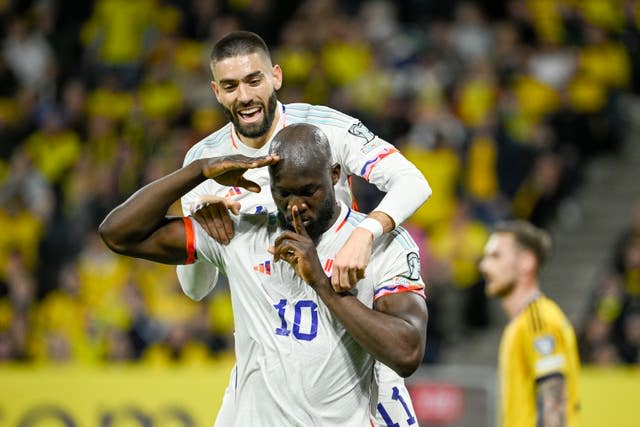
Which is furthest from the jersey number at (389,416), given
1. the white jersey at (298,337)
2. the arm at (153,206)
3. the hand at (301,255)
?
the arm at (153,206)

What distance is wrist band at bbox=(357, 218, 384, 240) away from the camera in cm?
404

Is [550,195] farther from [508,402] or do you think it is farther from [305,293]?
[305,293]

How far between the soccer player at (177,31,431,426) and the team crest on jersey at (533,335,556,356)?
5.02ft

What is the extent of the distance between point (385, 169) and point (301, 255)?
33.8 inches

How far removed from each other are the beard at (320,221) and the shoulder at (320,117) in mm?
690

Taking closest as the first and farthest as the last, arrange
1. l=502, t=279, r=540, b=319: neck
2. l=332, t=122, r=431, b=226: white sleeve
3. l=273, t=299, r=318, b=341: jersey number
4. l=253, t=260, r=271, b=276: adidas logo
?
1. l=273, t=299, r=318, b=341: jersey number
2. l=253, t=260, r=271, b=276: adidas logo
3. l=332, t=122, r=431, b=226: white sleeve
4. l=502, t=279, r=540, b=319: neck

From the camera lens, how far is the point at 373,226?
13.4ft

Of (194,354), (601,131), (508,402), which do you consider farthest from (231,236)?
(601,131)

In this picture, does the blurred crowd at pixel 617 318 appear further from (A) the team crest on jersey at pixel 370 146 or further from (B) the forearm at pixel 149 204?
(B) the forearm at pixel 149 204

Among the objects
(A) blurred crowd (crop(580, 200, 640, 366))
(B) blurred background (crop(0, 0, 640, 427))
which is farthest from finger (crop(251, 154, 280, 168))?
(A) blurred crowd (crop(580, 200, 640, 366))

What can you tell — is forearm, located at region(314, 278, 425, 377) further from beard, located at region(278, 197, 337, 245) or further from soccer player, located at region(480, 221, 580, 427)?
soccer player, located at region(480, 221, 580, 427)

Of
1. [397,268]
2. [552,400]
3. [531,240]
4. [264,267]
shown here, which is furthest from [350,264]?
[531,240]

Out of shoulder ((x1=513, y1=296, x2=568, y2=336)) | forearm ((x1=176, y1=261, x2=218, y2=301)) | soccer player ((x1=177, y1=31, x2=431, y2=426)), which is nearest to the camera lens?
soccer player ((x1=177, y1=31, x2=431, y2=426))

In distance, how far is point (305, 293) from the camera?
13.5 feet
